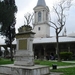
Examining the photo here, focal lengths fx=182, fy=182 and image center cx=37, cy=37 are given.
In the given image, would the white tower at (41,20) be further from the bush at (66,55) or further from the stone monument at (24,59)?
the stone monument at (24,59)

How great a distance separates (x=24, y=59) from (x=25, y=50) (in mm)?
527

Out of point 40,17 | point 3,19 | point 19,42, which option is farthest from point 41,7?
point 19,42

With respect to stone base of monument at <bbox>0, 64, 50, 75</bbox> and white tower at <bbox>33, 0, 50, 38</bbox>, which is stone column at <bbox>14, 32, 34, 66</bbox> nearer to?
stone base of monument at <bbox>0, 64, 50, 75</bbox>

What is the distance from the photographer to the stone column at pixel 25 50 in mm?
10461

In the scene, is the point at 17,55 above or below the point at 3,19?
below

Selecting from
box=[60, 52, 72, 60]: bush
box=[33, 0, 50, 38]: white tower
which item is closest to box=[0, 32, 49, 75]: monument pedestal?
box=[60, 52, 72, 60]: bush

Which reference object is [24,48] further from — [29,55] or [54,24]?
[54,24]

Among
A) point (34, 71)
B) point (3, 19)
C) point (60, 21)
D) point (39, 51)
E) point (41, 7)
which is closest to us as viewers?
point (34, 71)

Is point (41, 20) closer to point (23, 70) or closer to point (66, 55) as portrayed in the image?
point (66, 55)

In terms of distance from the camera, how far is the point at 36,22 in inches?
2328

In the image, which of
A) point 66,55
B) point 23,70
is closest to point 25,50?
point 23,70

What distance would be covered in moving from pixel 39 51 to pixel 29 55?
106ft

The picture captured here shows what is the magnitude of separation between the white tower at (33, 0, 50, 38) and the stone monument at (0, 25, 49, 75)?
4654cm

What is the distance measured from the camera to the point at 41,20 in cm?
5922
